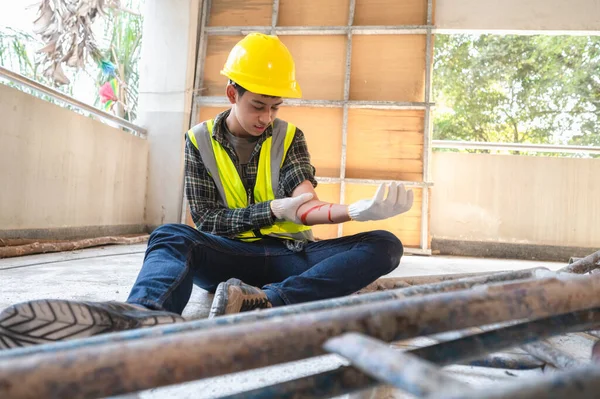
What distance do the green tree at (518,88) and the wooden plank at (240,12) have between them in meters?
6.31

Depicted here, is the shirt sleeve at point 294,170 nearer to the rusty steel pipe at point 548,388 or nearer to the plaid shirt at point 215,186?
the plaid shirt at point 215,186

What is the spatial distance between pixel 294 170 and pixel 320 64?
3.49 metres

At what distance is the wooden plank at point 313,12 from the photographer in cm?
505

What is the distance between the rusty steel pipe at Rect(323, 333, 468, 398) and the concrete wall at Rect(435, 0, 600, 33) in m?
5.08

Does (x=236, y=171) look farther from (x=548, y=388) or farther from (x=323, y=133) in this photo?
(x=323, y=133)

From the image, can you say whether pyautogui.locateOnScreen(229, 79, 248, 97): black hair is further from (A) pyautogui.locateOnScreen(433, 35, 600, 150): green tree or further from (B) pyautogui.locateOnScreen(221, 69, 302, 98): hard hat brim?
(A) pyautogui.locateOnScreen(433, 35, 600, 150): green tree

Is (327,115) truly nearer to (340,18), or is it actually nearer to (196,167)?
(340,18)

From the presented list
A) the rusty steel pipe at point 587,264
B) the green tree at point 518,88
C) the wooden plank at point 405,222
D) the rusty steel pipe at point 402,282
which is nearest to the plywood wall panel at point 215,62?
the wooden plank at point 405,222

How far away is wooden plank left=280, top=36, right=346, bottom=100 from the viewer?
16.5ft

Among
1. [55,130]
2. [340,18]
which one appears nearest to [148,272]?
[55,130]

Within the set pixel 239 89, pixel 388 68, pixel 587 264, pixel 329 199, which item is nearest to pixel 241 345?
pixel 587 264

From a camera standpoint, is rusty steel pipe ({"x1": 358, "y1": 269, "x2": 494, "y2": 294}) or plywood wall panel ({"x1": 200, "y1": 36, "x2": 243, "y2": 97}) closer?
rusty steel pipe ({"x1": 358, "y1": 269, "x2": 494, "y2": 294})

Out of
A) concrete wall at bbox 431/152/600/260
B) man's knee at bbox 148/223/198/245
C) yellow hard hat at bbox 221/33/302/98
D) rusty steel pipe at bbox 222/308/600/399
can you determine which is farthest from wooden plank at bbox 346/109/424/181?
rusty steel pipe at bbox 222/308/600/399

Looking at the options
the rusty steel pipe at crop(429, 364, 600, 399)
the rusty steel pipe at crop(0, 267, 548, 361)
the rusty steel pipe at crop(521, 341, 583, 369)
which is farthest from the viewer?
the rusty steel pipe at crop(521, 341, 583, 369)
